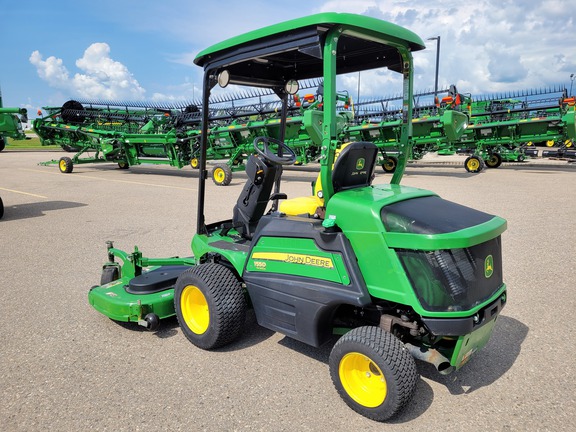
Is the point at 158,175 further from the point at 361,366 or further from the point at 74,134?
the point at 361,366

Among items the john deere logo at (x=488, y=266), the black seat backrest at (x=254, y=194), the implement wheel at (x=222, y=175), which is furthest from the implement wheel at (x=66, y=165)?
the john deere logo at (x=488, y=266)

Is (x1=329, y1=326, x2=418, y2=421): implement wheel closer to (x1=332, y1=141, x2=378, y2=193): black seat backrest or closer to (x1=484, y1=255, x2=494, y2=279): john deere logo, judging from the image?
(x1=484, y1=255, x2=494, y2=279): john deere logo

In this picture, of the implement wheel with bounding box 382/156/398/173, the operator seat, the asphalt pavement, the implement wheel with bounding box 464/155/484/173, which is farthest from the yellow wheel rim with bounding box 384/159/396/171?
the operator seat

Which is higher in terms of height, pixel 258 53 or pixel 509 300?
pixel 258 53

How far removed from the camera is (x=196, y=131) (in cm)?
1357

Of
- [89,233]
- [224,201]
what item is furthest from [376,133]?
[89,233]

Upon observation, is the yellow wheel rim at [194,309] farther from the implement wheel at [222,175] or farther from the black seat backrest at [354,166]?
the implement wheel at [222,175]

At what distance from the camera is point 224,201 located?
9.71m

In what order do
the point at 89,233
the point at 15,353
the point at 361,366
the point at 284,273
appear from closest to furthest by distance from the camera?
1. the point at 361,366
2. the point at 284,273
3. the point at 15,353
4. the point at 89,233

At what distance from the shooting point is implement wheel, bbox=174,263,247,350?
9.94ft

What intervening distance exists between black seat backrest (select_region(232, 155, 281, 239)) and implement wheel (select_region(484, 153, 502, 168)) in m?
15.7

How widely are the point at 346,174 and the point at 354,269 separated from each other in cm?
69

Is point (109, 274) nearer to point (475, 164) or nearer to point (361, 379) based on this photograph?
point (361, 379)

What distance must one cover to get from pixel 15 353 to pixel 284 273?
205 centimetres
